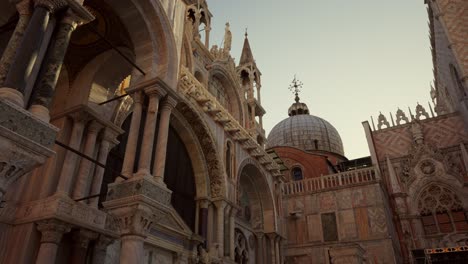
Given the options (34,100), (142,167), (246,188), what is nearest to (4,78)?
(34,100)

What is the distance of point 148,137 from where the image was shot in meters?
8.07

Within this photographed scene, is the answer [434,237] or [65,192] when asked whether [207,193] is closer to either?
[65,192]

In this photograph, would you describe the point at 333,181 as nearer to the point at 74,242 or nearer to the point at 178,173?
the point at 178,173

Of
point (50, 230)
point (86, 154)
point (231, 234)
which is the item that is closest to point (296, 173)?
point (231, 234)

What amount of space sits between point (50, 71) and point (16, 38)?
27.2 inches

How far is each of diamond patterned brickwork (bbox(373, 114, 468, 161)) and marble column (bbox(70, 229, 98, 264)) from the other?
21.4m

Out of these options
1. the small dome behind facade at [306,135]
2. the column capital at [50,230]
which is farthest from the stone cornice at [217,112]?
the small dome behind facade at [306,135]

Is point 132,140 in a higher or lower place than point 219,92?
lower

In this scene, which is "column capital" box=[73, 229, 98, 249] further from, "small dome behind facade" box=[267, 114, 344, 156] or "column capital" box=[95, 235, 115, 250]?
"small dome behind facade" box=[267, 114, 344, 156]

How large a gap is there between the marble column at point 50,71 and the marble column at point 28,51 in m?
0.23

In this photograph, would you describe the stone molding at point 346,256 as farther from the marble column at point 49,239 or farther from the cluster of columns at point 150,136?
the marble column at point 49,239

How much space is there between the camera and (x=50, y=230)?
7258 millimetres

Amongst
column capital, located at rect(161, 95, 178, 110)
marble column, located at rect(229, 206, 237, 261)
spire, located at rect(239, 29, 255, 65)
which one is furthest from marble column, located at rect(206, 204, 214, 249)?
spire, located at rect(239, 29, 255, 65)

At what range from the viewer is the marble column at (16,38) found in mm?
5039
